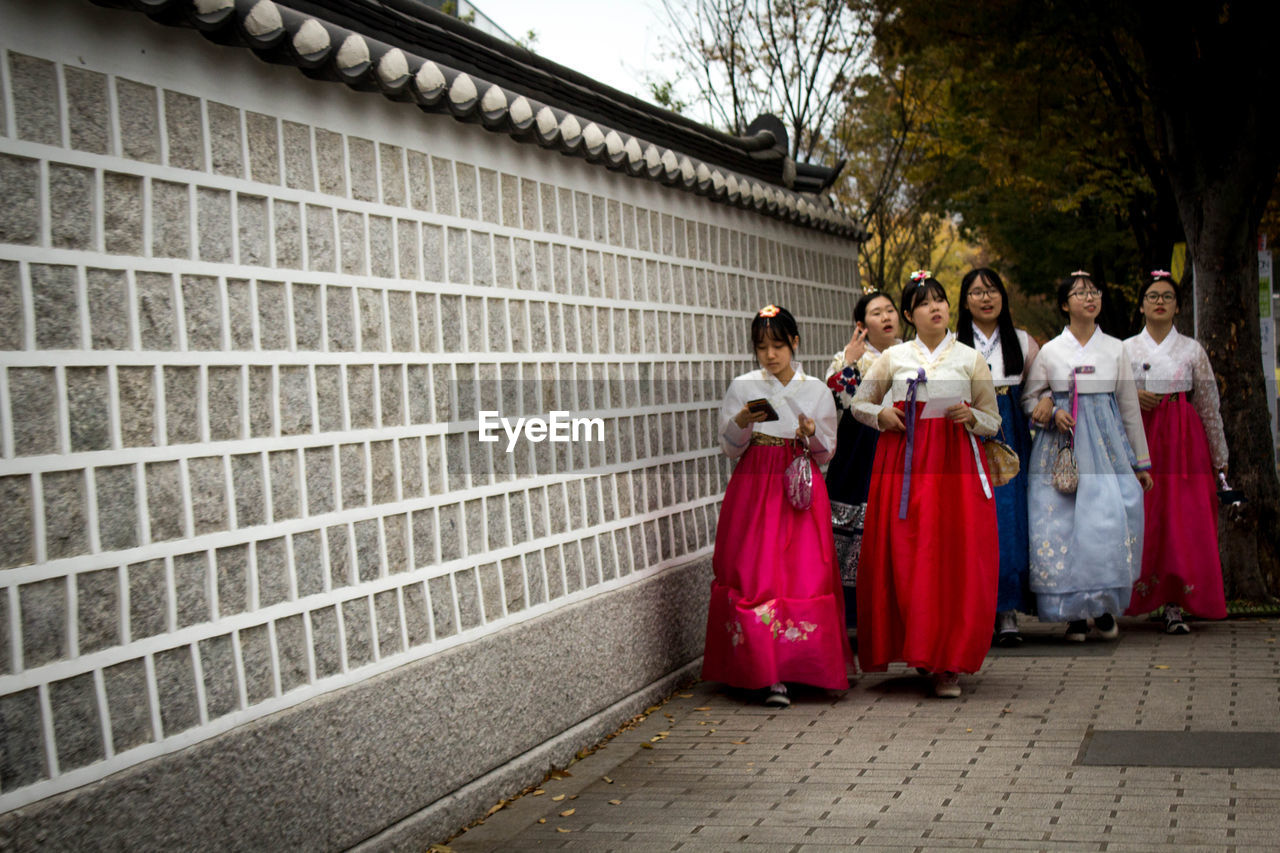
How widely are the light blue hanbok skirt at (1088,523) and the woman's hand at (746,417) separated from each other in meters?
2.23

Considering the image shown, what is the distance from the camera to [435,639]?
515cm

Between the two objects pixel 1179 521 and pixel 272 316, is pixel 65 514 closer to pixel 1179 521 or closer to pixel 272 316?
pixel 272 316

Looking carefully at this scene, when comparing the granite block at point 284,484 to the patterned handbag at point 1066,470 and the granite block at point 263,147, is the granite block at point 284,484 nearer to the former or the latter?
the granite block at point 263,147

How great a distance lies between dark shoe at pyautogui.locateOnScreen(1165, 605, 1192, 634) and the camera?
28.7ft

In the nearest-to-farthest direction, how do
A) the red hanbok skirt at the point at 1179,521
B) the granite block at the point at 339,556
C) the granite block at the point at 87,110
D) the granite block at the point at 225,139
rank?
the granite block at the point at 87,110 → the granite block at the point at 225,139 → the granite block at the point at 339,556 → the red hanbok skirt at the point at 1179,521

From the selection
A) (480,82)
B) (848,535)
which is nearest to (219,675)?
(480,82)

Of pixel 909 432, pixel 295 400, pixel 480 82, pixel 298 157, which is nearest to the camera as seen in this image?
pixel 295 400

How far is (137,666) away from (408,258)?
77.8 inches

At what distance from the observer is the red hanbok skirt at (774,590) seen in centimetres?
700

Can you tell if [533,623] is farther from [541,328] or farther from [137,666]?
[137,666]

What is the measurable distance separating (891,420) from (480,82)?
9.38 ft

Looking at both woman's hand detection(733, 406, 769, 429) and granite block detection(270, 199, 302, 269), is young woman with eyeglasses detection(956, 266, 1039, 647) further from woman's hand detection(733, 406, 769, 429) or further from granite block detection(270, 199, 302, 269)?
granite block detection(270, 199, 302, 269)

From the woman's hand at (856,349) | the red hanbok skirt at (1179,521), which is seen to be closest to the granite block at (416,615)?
the woman's hand at (856,349)

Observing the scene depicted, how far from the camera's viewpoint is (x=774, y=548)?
7.06 metres
